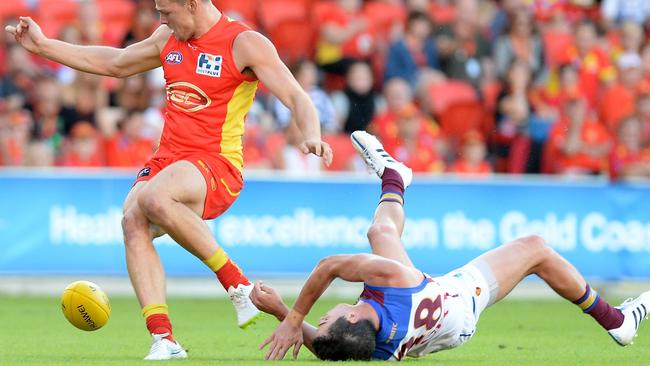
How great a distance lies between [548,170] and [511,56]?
234cm

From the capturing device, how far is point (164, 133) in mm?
9633

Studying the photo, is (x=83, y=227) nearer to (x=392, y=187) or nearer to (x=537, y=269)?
(x=392, y=187)

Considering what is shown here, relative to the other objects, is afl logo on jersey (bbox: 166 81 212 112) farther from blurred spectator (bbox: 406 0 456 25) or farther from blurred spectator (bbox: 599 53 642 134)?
blurred spectator (bbox: 406 0 456 25)

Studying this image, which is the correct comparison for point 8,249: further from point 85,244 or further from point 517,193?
point 517,193

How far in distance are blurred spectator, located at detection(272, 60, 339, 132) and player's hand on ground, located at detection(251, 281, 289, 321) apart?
8.77m

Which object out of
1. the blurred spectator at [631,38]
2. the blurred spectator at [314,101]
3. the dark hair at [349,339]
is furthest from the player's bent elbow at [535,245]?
the blurred spectator at [631,38]

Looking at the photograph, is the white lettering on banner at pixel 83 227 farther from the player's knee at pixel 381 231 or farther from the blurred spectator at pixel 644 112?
the player's knee at pixel 381 231

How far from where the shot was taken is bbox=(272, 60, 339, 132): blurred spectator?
57.7 feet

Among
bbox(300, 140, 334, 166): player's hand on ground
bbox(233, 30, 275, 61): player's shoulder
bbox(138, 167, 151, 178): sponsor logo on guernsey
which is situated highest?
bbox(233, 30, 275, 61): player's shoulder

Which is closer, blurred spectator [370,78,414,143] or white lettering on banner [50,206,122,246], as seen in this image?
white lettering on banner [50,206,122,246]

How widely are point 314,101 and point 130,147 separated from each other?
7.86 feet

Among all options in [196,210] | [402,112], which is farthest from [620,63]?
[196,210]

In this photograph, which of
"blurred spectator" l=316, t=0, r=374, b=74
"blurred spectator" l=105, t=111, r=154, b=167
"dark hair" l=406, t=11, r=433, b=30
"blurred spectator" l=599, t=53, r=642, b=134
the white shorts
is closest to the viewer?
the white shorts

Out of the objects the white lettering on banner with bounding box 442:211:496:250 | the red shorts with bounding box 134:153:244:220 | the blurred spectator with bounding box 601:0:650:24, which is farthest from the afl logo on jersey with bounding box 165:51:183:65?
the blurred spectator with bounding box 601:0:650:24
